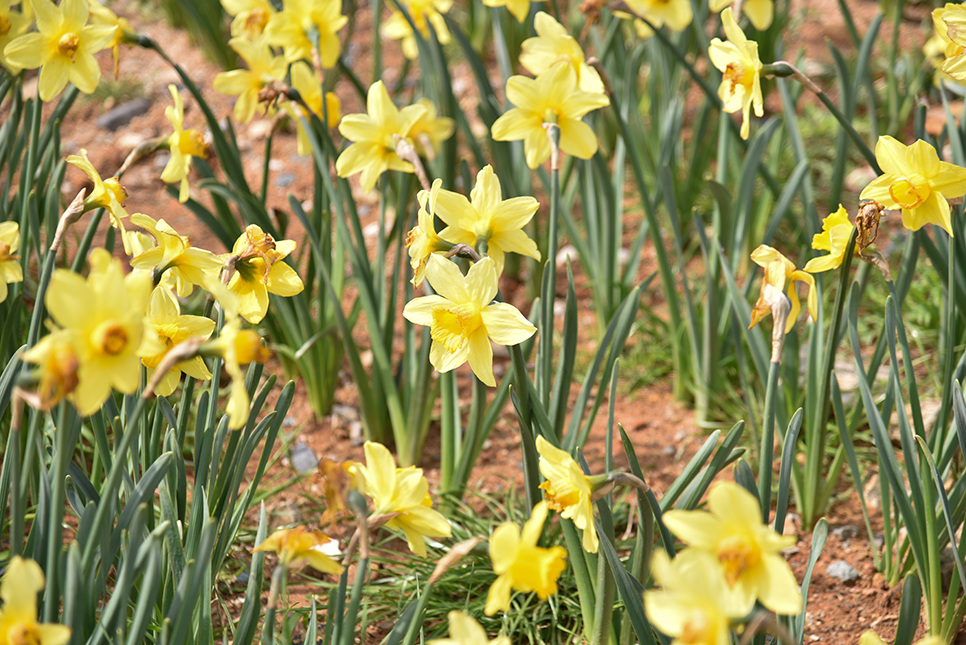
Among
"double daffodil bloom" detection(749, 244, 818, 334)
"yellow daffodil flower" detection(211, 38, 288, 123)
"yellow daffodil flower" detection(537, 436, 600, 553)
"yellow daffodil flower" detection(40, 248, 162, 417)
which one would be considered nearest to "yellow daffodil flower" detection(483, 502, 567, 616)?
"yellow daffodil flower" detection(537, 436, 600, 553)

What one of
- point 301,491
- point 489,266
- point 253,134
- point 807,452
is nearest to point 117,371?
point 489,266

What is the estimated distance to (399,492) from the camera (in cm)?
124

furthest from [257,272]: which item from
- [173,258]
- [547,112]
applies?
[547,112]

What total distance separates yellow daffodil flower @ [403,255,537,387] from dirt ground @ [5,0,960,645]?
2.97 ft

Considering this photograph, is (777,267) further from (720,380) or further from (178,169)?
(178,169)

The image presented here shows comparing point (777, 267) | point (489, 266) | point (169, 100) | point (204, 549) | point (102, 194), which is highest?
point (169, 100)

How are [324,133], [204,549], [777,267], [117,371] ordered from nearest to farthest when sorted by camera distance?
[117,371], [204,549], [777,267], [324,133]

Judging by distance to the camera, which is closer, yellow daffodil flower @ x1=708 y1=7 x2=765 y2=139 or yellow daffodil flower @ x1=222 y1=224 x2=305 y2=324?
yellow daffodil flower @ x1=222 y1=224 x2=305 y2=324

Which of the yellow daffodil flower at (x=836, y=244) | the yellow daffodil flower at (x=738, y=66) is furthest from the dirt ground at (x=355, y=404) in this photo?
the yellow daffodil flower at (x=738, y=66)

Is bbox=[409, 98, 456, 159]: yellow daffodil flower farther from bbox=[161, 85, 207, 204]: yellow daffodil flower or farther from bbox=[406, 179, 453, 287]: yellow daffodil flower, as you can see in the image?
bbox=[406, 179, 453, 287]: yellow daffodil flower

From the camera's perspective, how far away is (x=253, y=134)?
4301 millimetres

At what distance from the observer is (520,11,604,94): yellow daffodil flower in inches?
88.9

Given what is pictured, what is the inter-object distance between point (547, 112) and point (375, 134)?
0.46 m

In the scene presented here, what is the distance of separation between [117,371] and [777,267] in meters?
1.16
